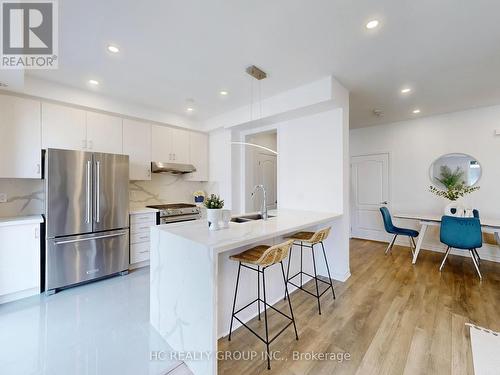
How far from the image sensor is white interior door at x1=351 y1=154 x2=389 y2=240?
16.1ft

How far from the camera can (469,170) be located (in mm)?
3988

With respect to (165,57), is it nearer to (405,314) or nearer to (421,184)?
(405,314)

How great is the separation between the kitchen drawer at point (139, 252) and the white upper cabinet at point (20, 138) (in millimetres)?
1581

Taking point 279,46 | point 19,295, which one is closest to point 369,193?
point 279,46

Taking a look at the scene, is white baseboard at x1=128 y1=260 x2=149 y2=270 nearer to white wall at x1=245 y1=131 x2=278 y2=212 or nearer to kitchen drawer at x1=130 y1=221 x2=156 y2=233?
kitchen drawer at x1=130 y1=221 x2=156 y2=233

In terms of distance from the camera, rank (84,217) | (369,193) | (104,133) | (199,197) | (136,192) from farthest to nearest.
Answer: (369,193) < (199,197) < (136,192) < (104,133) < (84,217)

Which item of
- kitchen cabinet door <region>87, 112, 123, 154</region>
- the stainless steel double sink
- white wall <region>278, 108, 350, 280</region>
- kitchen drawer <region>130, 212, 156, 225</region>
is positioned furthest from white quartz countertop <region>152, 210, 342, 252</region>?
kitchen cabinet door <region>87, 112, 123, 154</region>

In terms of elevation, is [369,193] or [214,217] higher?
[369,193]

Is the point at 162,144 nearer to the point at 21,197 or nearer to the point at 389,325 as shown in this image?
the point at 21,197

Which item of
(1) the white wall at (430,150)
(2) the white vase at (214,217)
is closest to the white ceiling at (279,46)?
(1) the white wall at (430,150)

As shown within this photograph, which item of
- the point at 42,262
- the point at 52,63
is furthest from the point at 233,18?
the point at 42,262

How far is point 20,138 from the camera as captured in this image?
2711 mm

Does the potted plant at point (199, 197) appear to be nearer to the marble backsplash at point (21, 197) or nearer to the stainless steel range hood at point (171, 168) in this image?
the stainless steel range hood at point (171, 168)

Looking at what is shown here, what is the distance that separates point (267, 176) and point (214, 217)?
3447 millimetres
